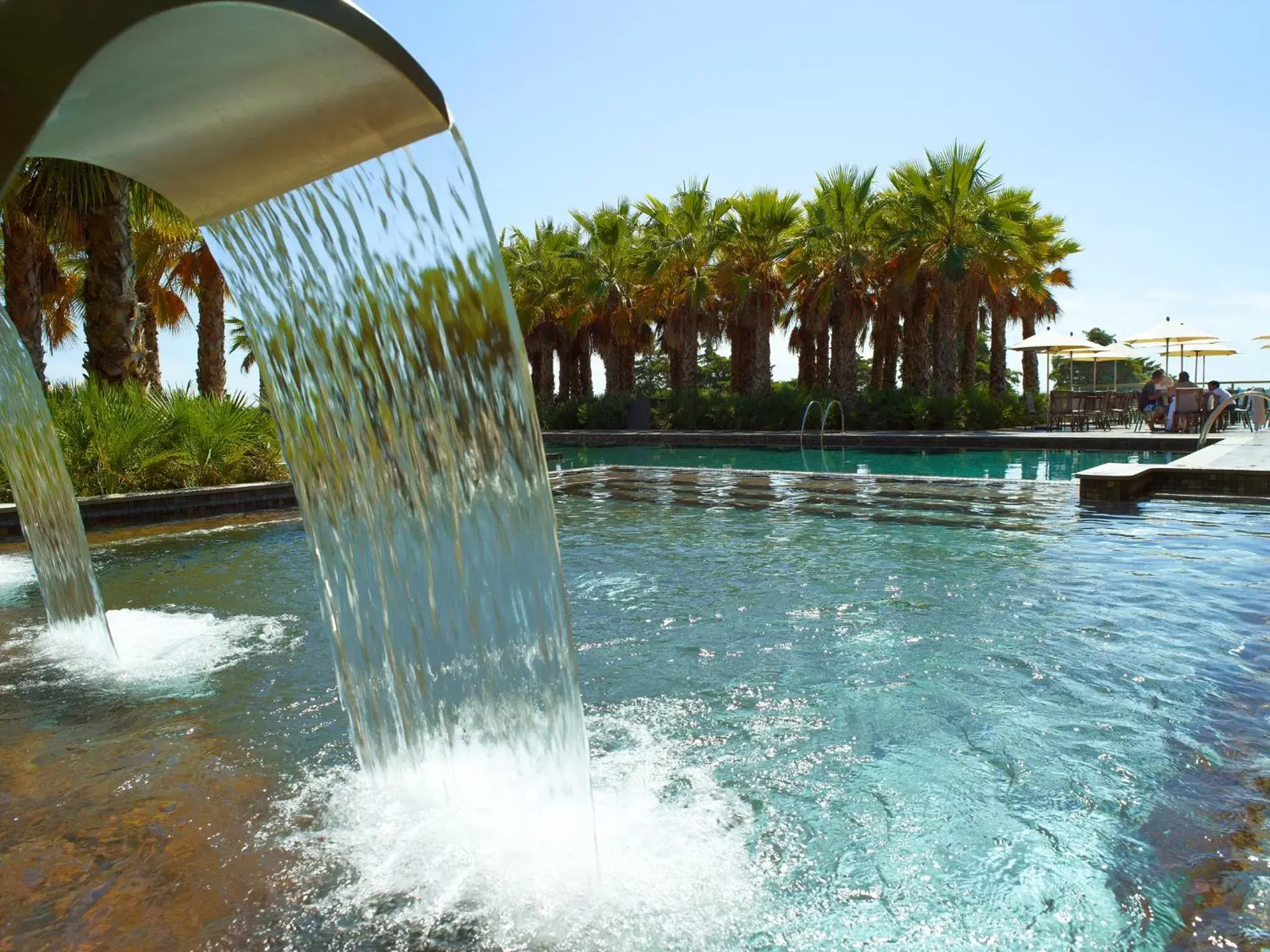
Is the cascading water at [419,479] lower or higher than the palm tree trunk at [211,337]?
lower

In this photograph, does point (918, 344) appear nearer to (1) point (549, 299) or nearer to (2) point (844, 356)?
(2) point (844, 356)

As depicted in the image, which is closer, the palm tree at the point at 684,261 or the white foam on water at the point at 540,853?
the white foam on water at the point at 540,853

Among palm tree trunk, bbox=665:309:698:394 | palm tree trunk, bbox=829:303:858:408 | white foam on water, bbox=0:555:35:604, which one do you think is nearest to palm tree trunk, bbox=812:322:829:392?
palm tree trunk, bbox=829:303:858:408

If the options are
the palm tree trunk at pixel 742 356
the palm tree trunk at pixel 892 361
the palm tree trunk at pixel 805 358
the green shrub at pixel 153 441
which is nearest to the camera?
the green shrub at pixel 153 441

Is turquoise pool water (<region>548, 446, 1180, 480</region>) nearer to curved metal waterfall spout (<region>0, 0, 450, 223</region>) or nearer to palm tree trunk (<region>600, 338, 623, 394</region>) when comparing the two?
palm tree trunk (<region>600, 338, 623, 394</region>)

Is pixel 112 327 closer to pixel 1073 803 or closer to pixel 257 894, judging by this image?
pixel 257 894

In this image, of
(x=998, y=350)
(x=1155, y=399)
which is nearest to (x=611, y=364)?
(x=998, y=350)

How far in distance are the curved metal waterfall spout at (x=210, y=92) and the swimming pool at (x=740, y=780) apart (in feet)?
6.72

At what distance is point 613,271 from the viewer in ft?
105

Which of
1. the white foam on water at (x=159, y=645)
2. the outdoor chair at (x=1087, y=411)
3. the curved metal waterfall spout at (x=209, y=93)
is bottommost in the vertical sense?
the white foam on water at (x=159, y=645)

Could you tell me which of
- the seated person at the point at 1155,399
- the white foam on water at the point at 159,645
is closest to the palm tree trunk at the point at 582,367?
the seated person at the point at 1155,399

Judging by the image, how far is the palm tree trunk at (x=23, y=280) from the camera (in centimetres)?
1488

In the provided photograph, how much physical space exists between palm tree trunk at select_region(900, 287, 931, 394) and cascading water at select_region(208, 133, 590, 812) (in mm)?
25041

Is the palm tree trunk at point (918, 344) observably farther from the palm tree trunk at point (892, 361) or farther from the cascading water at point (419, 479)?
the cascading water at point (419, 479)
